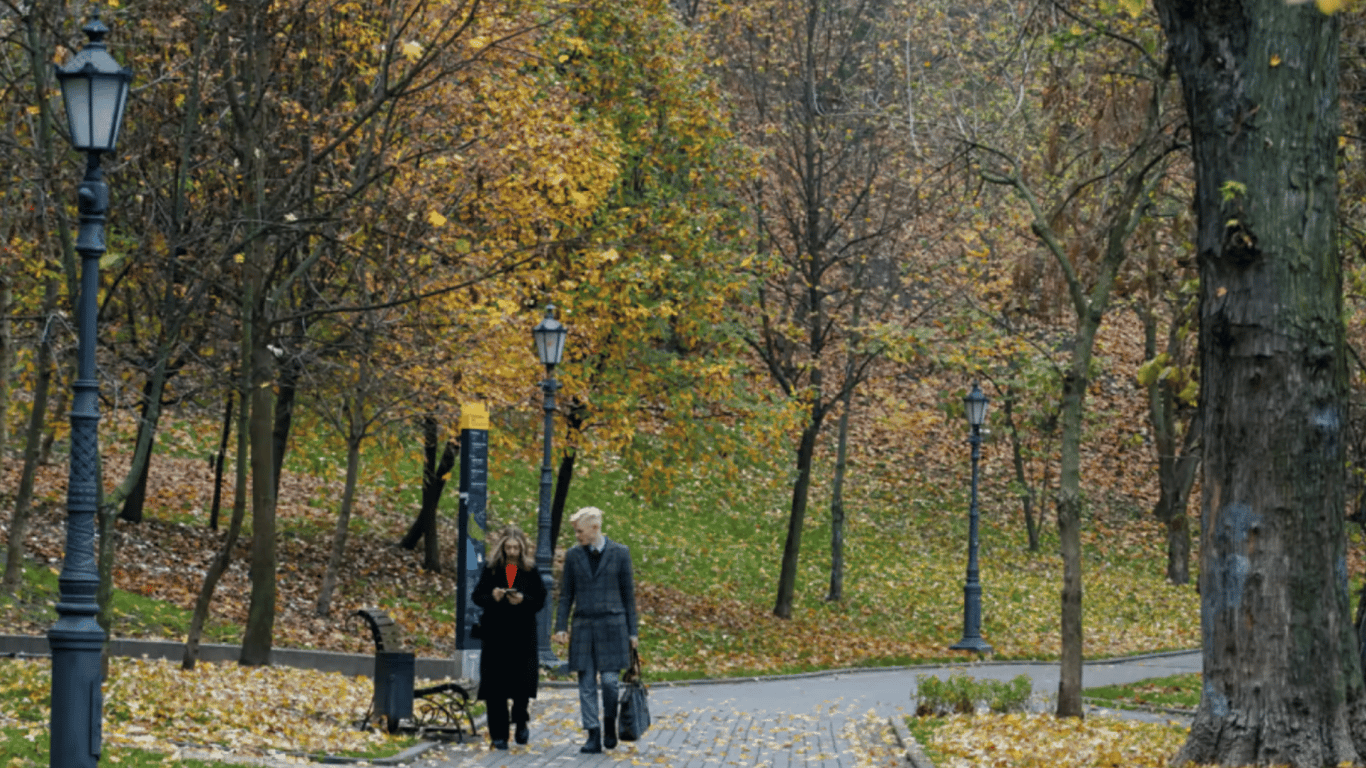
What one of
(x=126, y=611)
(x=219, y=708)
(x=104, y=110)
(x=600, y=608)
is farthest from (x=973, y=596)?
(x=104, y=110)

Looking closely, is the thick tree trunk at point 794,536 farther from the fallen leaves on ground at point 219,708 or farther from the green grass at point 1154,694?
the fallen leaves on ground at point 219,708

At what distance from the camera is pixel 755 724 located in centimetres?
1456

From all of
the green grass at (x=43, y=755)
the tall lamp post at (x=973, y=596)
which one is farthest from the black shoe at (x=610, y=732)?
the tall lamp post at (x=973, y=596)

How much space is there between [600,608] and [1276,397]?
518 cm

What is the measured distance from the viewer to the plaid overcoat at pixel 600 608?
11766 millimetres

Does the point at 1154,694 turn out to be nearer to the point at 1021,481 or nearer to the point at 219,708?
the point at 219,708

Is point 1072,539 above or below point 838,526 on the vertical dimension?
above

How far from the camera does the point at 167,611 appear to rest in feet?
63.9

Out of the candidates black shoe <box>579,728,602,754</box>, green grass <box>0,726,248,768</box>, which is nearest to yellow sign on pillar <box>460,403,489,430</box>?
black shoe <box>579,728,602,754</box>

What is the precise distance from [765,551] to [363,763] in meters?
22.4

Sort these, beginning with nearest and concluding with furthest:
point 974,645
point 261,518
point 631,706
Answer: point 631,706 → point 261,518 → point 974,645

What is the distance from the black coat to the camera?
11766 mm

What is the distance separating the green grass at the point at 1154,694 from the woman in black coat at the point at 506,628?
25.9 feet

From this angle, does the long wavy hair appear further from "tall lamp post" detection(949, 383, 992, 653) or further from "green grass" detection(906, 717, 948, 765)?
"tall lamp post" detection(949, 383, 992, 653)
